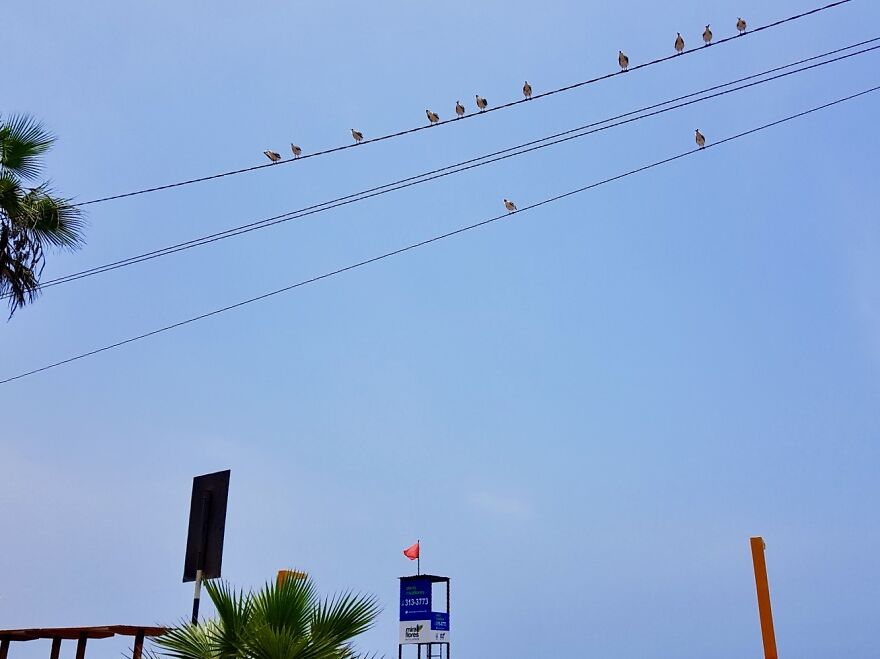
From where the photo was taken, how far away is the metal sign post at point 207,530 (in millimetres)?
9430

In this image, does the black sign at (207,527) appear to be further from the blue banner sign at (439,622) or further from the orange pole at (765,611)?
the blue banner sign at (439,622)

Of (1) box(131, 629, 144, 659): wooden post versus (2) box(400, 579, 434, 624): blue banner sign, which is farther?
(2) box(400, 579, 434, 624): blue banner sign

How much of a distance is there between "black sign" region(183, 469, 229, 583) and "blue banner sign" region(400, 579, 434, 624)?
2508 cm

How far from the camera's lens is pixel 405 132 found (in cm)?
1496

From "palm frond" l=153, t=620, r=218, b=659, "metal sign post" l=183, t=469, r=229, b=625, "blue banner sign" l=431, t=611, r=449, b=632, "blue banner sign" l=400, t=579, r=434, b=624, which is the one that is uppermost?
"blue banner sign" l=400, t=579, r=434, b=624

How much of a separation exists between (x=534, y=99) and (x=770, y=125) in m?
3.80

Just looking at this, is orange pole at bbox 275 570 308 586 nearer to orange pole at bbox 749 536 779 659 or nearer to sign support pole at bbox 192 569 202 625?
sign support pole at bbox 192 569 202 625

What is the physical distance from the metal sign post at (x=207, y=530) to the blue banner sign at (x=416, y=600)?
2508cm

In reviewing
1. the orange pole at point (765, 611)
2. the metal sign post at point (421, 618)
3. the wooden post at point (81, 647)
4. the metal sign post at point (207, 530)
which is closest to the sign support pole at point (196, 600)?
the metal sign post at point (207, 530)

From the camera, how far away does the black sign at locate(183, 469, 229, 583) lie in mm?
9445

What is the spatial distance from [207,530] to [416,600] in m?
25.4

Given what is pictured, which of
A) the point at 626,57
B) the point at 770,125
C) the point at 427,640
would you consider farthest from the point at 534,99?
the point at 427,640

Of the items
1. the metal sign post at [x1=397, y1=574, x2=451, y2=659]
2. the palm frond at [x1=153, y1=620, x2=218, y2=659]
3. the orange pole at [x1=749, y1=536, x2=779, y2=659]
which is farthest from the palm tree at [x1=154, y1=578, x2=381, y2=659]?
the metal sign post at [x1=397, y1=574, x2=451, y2=659]

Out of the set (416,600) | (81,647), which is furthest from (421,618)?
(81,647)
